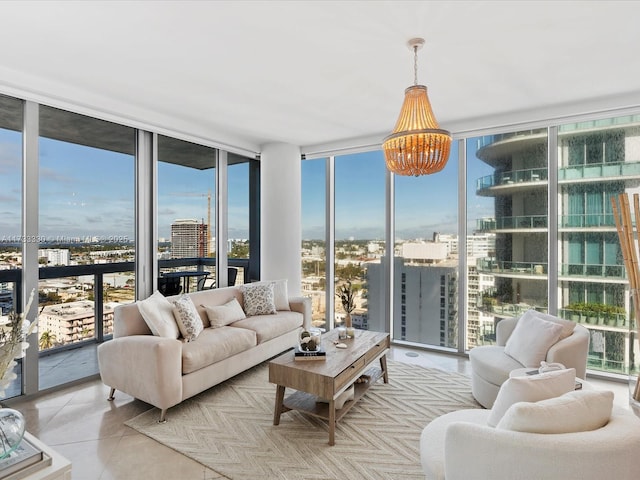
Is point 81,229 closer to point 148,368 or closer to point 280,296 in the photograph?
point 148,368

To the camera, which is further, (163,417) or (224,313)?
(224,313)

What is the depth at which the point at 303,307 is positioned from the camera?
445cm

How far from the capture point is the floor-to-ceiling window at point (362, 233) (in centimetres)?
485

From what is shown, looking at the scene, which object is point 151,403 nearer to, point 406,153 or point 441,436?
point 441,436

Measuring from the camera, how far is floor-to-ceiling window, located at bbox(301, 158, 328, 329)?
527cm

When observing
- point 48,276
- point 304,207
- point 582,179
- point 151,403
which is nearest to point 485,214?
point 582,179

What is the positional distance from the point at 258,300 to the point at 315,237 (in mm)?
1482

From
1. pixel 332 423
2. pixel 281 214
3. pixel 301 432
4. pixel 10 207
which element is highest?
pixel 281 214

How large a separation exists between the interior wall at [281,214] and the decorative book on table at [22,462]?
369 centimetres

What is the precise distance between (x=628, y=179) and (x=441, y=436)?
3347mm

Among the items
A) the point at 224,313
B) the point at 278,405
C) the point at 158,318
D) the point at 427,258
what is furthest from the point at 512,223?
the point at 158,318

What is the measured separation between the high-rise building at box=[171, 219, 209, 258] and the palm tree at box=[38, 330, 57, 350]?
1.36 metres

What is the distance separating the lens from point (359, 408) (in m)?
2.86

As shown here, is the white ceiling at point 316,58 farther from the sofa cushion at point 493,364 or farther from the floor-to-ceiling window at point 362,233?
the sofa cushion at point 493,364
